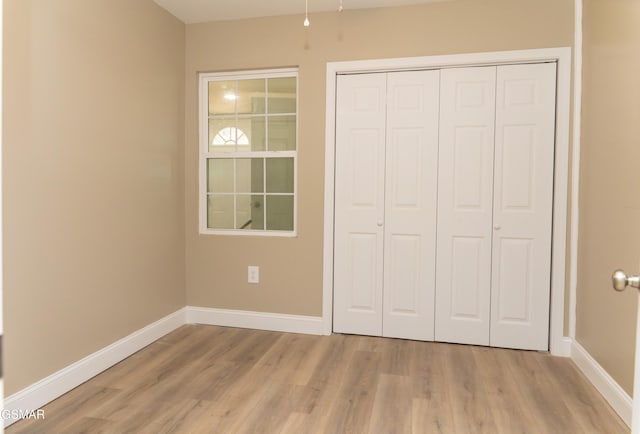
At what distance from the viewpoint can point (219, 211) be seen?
376 centimetres

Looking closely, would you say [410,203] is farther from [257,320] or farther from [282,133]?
[257,320]

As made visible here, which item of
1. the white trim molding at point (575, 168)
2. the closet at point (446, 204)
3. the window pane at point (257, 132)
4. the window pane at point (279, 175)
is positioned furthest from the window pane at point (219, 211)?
the white trim molding at point (575, 168)

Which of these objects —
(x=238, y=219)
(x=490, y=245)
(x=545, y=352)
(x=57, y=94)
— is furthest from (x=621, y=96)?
(x=57, y=94)

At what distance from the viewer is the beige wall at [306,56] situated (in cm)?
311

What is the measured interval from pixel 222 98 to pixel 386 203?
66.5 inches

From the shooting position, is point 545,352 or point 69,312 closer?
point 69,312

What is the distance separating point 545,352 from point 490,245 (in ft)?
2.83

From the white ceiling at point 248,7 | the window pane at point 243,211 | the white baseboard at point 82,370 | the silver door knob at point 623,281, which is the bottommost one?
the white baseboard at point 82,370

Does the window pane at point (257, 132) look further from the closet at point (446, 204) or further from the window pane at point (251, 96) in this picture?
the closet at point (446, 204)

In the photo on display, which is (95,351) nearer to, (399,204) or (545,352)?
(399,204)

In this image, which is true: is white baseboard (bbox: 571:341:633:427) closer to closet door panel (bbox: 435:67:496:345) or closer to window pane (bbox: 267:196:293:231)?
closet door panel (bbox: 435:67:496:345)

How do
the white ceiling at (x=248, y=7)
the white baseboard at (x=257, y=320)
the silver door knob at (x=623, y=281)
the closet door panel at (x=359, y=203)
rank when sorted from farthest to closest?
1. the white baseboard at (x=257, y=320)
2. the closet door panel at (x=359, y=203)
3. the white ceiling at (x=248, y=7)
4. the silver door knob at (x=623, y=281)

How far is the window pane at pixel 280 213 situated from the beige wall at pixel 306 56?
0.12 m

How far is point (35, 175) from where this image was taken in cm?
229
